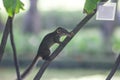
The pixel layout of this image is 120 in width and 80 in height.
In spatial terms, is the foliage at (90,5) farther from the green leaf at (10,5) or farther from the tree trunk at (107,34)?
the tree trunk at (107,34)

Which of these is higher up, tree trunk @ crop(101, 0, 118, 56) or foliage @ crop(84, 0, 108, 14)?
foliage @ crop(84, 0, 108, 14)

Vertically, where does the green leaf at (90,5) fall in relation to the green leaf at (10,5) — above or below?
below

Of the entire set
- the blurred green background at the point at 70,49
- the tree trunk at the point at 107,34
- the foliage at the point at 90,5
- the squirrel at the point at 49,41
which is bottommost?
the tree trunk at the point at 107,34

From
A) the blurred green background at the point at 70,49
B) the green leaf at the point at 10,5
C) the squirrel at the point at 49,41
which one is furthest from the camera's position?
the blurred green background at the point at 70,49

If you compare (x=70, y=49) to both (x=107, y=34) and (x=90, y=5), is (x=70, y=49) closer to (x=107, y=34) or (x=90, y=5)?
(x=107, y=34)

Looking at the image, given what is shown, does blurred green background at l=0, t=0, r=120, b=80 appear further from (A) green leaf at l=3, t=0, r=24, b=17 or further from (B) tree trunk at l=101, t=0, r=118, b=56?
(A) green leaf at l=3, t=0, r=24, b=17

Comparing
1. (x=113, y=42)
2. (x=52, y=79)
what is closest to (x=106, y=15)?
(x=52, y=79)

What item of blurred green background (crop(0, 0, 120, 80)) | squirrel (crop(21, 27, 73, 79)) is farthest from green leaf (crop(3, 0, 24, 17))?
blurred green background (crop(0, 0, 120, 80))

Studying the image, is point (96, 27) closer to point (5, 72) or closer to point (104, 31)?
Answer: point (104, 31)

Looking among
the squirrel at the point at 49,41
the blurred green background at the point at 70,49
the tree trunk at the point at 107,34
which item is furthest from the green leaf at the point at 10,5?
the tree trunk at the point at 107,34
